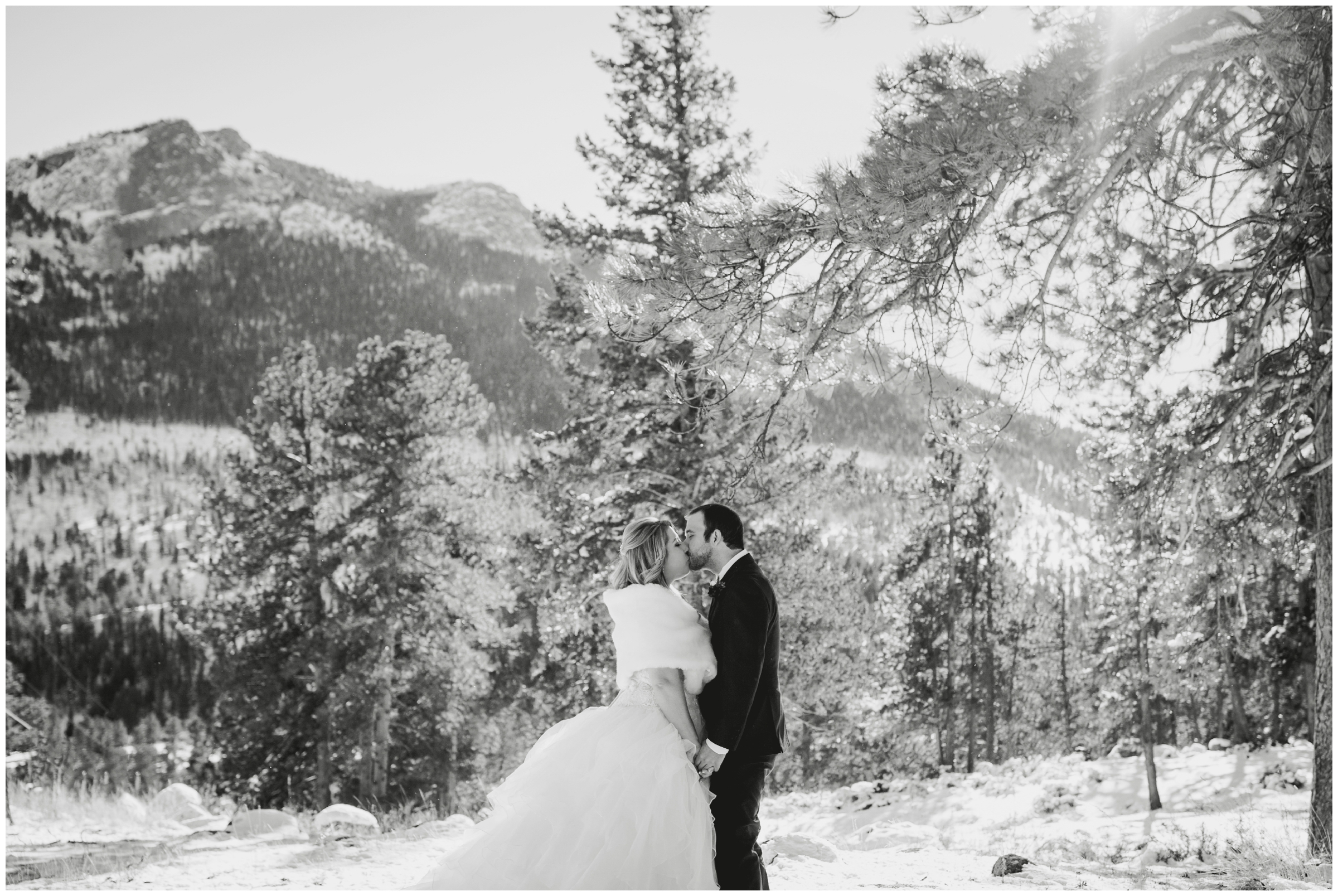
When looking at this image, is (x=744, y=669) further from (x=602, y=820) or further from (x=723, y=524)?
(x=602, y=820)

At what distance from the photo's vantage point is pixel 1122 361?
852 cm

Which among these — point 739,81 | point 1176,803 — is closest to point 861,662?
point 1176,803

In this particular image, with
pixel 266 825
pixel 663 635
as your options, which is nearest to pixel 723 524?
pixel 663 635

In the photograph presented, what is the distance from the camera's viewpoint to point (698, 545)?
467 centimetres

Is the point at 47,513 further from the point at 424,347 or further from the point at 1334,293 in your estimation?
the point at 1334,293

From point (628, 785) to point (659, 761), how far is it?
0.18 m

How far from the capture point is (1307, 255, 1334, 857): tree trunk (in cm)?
718

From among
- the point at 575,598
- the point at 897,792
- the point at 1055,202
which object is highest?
the point at 1055,202

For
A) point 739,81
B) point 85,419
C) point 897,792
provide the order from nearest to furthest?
point 739,81
point 897,792
point 85,419

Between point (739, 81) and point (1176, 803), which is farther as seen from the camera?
point (1176, 803)

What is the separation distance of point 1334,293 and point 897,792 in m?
18.4

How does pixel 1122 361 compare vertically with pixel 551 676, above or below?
above

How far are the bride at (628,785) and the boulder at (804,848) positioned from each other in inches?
187

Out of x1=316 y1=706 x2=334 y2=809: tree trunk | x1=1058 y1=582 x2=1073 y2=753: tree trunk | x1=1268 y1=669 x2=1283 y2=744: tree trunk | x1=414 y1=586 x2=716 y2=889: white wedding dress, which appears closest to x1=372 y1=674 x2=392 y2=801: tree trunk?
x1=316 y1=706 x2=334 y2=809: tree trunk
